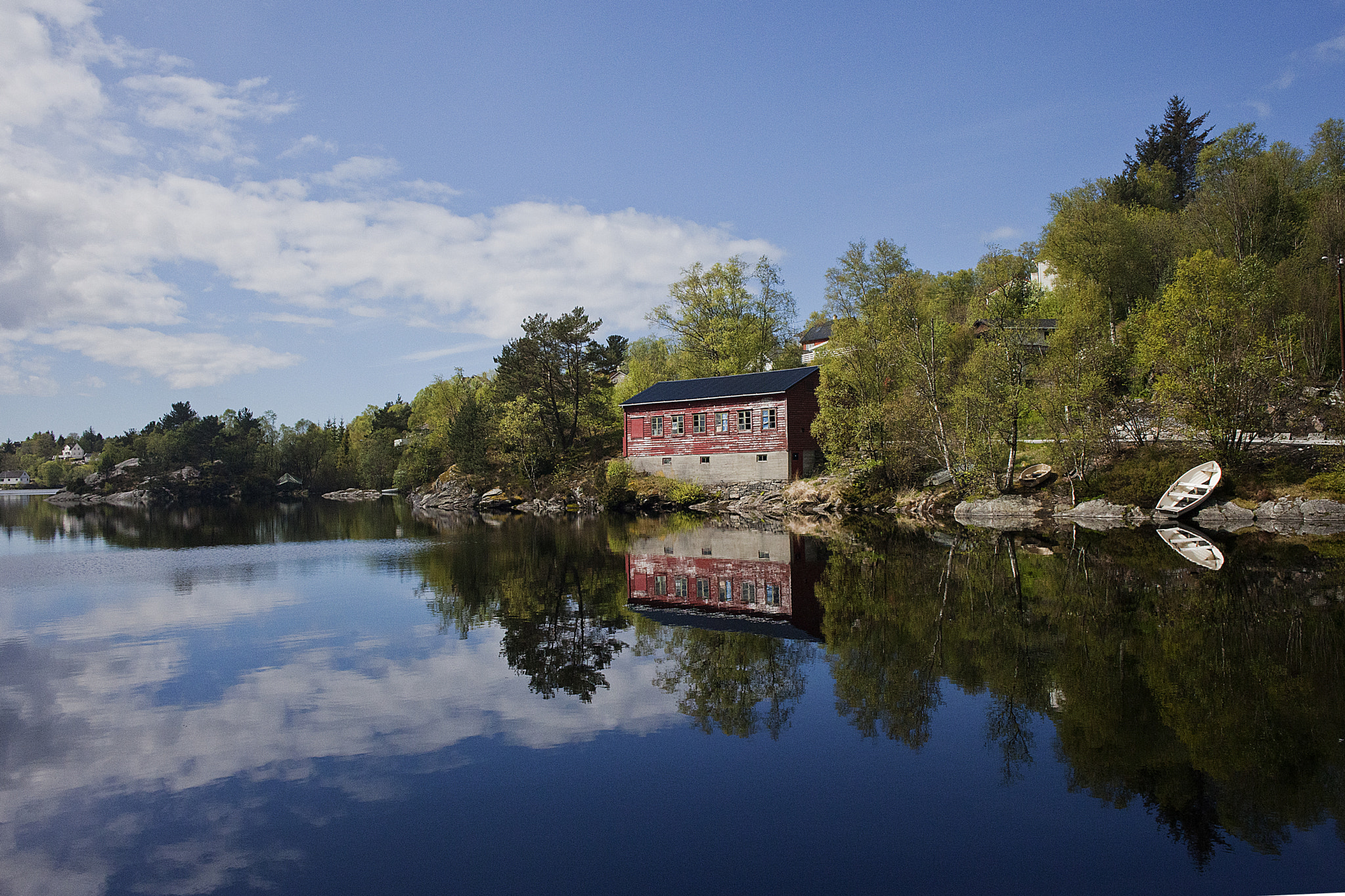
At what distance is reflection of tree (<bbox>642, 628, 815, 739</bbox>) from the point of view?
319 inches

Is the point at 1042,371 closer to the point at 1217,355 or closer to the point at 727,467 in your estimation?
the point at 1217,355

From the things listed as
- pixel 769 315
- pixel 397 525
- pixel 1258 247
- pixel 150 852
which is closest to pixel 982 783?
pixel 150 852

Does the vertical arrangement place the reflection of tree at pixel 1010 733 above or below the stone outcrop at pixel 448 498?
below

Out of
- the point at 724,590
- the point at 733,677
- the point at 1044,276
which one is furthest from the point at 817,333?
the point at 733,677

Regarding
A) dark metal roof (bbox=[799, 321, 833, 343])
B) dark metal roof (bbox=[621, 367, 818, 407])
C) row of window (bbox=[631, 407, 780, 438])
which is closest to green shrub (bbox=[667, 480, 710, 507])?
row of window (bbox=[631, 407, 780, 438])

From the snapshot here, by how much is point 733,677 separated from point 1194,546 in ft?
53.5

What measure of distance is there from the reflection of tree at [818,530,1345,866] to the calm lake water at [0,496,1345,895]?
47mm

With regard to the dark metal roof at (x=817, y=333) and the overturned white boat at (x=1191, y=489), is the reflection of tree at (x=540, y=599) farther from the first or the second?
the dark metal roof at (x=817, y=333)

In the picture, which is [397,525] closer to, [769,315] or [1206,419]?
[769,315]

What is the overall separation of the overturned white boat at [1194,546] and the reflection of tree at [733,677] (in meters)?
11.3

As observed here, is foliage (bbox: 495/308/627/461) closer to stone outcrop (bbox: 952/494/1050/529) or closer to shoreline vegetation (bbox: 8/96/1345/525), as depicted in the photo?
shoreline vegetation (bbox: 8/96/1345/525)

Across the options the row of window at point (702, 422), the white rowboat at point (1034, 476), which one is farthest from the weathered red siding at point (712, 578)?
the row of window at point (702, 422)

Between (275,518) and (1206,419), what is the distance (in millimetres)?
48620

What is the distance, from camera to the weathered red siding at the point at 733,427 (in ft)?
137
